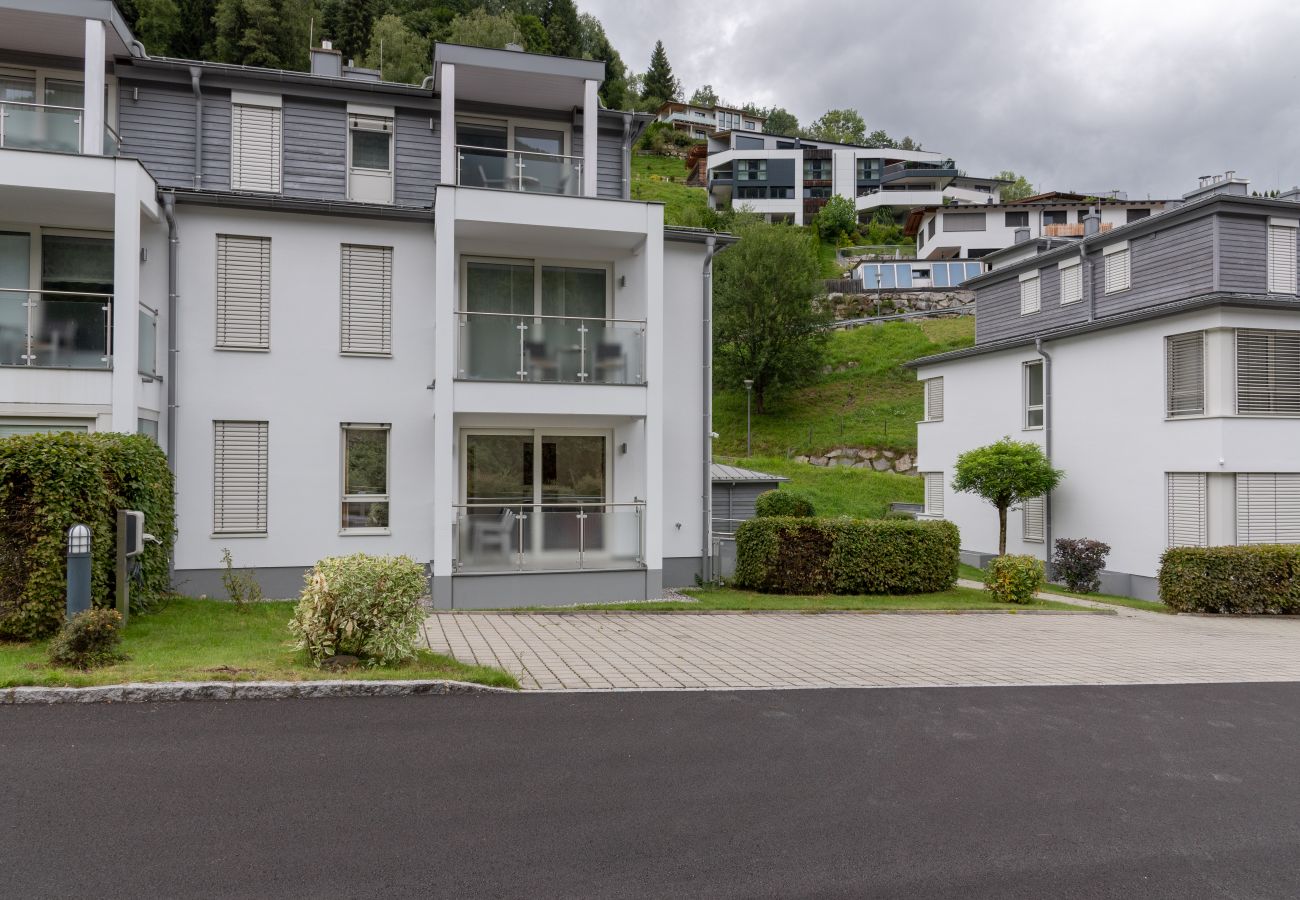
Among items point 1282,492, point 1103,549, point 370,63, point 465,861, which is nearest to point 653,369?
point 465,861

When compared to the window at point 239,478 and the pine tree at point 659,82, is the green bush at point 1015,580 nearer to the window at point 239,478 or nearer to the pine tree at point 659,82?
the window at point 239,478

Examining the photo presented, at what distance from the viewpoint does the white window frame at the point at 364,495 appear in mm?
14961

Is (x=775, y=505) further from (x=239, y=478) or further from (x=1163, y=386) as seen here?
(x=239, y=478)

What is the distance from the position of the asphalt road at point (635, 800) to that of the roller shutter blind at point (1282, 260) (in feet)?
53.4

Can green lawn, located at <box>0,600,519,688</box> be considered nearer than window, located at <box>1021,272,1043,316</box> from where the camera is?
Yes

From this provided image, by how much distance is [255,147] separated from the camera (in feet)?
52.1

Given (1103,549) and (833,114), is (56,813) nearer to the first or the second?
(1103,549)

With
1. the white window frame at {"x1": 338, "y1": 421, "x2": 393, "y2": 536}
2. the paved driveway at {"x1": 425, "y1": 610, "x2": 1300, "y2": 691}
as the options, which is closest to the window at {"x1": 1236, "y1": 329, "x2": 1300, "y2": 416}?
the paved driveway at {"x1": 425, "y1": 610, "x2": 1300, "y2": 691}

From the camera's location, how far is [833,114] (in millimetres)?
140500

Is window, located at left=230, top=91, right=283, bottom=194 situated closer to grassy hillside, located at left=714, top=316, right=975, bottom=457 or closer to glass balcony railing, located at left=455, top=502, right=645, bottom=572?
glass balcony railing, located at left=455, top=502, right=645, bottom=572

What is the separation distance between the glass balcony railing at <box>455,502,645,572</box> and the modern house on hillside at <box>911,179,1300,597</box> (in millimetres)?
12616

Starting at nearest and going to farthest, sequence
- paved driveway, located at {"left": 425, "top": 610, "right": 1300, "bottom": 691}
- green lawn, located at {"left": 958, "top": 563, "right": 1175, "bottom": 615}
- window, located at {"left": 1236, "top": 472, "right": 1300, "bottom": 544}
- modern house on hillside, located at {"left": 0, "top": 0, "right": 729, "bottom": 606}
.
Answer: paved driveway, located at {"left": 425, "top": 610, "right": 1300, "bottom": 691} < modern house on hillside, located at {"left": 0, "top": 0, "right": 729, "bottom": 606} < green lawn, located at {"left": 958, "top": 563, "right": 1175, "bottom": 615} < window, located at {"left": 1236, "top": 472, "right": 1300, "bottom": 544}

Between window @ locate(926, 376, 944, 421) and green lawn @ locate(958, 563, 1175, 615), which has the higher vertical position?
window @ locate(926, 376, 944, 421)

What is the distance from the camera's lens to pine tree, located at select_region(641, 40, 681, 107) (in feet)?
434
